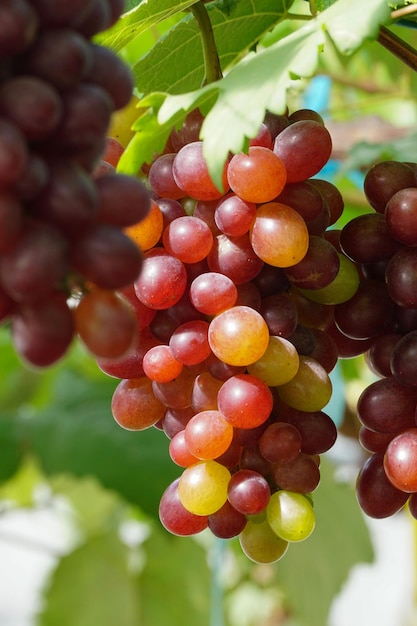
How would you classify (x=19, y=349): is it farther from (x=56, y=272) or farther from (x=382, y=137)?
(x=382, y=137)

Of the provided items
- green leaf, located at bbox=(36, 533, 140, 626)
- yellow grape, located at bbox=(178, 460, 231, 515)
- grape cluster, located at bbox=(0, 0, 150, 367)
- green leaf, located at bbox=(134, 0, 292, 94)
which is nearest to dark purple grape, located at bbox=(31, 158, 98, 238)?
grape cluster, located at bbox=(0, 0, 150, 367)

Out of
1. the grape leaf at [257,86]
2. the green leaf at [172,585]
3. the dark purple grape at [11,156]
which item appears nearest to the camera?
the dark purple grape at [11,156]

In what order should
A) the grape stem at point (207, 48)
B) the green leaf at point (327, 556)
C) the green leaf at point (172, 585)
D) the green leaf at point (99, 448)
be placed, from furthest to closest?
the green leaf at point (172, 585), the green leaf at point (327, 556), the green leaf at point (99, 448), the grape stem at point (207, 48)

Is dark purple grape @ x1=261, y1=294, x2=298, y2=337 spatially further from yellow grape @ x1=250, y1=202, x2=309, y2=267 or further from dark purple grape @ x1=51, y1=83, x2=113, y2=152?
dark purple grape @ x1=51, y1=83, x2=113, y2=152

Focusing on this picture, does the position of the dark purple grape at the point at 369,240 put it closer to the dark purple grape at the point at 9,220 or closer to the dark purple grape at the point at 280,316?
the dark purple grape at the point at 280,316

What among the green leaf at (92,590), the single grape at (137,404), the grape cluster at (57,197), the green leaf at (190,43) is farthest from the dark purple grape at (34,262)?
the green leaf at (92,590)

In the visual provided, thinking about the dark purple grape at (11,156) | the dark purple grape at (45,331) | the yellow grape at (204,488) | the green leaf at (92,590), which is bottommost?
the green leaf at (92,590)

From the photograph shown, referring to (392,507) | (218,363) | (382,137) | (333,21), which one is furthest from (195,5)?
(382,137)
